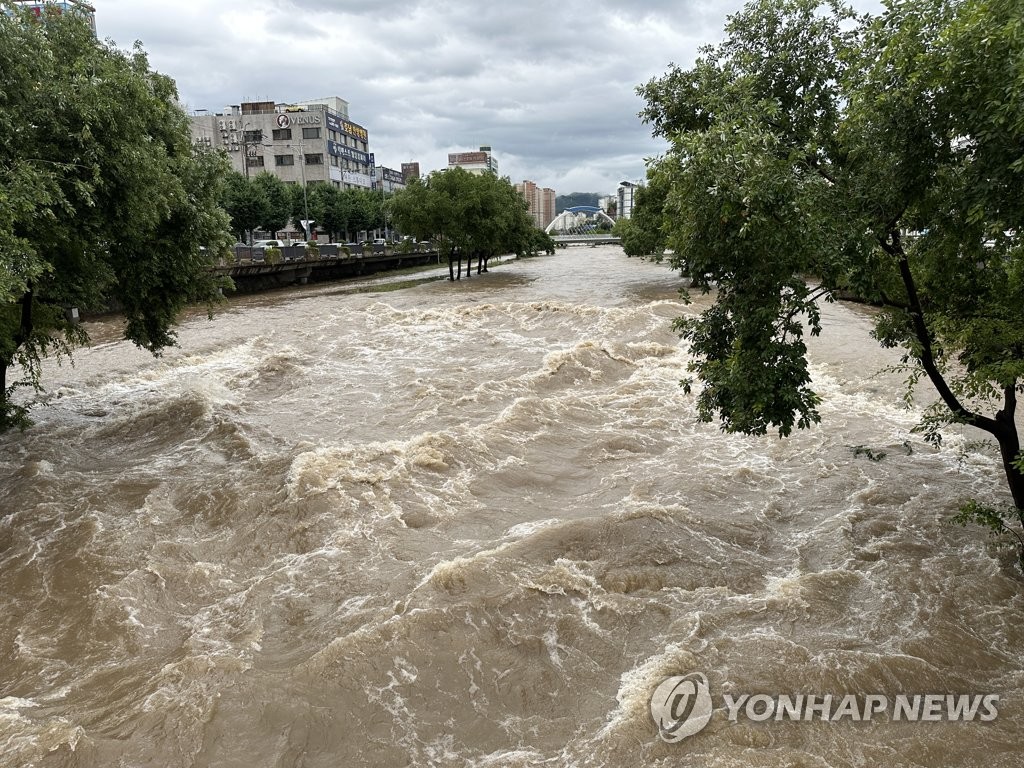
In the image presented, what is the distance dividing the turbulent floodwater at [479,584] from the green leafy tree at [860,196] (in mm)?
2069

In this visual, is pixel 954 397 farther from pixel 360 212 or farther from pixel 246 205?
pixel 360 212

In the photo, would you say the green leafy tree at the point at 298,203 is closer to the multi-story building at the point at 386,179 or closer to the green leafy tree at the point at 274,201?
the green leafy tree at the point at 274,201

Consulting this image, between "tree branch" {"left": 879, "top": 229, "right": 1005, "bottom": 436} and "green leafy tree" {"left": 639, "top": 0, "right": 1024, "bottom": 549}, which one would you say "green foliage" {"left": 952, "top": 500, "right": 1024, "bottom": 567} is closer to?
"green leafy tree" {"left": 639, "top": 0, "right": 1024, "bottom": 549}

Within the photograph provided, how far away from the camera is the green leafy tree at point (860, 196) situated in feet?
16.6

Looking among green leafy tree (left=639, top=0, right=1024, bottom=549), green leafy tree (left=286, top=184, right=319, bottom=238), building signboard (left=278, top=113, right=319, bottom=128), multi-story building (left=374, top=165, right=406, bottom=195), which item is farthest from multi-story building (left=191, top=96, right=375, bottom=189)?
green leafy tree (left=639, top=0, right=1024, bottom=549)

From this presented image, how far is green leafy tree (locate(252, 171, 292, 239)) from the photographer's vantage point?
201ft

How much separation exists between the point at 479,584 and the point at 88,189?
21.4 ft

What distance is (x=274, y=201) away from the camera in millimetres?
62906

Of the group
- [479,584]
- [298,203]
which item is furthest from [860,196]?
[298,203]

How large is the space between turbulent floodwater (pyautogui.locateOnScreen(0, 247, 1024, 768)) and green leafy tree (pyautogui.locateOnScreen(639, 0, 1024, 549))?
6.79 ft

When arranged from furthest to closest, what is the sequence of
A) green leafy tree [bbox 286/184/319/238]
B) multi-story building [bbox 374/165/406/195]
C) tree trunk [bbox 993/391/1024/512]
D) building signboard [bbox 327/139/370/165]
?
multi-story building [bbox 374/165/406/195] < building signboard [bbox 327/139/370/165] < green leafy tree [bbox 286/184/319/238] < tree trunk [bbox 993/391/1024/512]

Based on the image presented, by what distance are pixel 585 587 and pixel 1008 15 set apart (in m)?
6.38

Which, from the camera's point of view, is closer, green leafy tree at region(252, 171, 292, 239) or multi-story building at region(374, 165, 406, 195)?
green leafy tree at region(252, 171, 292, 239)

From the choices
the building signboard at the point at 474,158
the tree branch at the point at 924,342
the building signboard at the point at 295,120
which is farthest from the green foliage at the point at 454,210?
the building signboard at the point at 474,158
